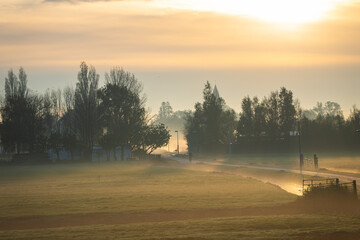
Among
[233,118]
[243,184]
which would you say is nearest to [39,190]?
[243,184]

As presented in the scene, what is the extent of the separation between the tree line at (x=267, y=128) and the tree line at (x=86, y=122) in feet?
63.0

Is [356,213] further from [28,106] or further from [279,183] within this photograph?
[28,106]

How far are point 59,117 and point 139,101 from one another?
143 ft

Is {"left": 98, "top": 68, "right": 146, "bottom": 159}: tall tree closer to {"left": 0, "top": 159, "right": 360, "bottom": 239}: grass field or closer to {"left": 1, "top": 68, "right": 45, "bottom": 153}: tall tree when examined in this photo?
{"left": 1, "top": 68, "right": 45, "bottom": 153}: tall tree

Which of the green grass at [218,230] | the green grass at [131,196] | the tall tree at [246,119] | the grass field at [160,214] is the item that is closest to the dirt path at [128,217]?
the grass field at [160,214]

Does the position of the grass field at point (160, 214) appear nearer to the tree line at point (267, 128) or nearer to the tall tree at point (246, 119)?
the tree line at point (267, 128)

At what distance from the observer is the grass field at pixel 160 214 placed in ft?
77.6

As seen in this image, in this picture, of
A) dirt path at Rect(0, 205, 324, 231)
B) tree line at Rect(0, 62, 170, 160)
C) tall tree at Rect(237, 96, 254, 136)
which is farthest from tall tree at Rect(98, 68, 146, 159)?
dirt path at Rect(0, 205, 324, 231)

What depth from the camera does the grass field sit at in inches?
931

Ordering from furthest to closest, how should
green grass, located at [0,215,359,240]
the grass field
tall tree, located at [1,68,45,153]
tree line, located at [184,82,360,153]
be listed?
tree line, located at [184,82,360,153] → tall tree, located at [1,68,45,153] → the grass field → green grass, located at [0,215,359,240]

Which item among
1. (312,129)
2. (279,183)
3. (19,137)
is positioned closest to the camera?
(279,183)

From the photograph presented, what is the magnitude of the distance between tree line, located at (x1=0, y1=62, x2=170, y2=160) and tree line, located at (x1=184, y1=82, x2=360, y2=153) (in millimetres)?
19192

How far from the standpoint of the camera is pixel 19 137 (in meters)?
107

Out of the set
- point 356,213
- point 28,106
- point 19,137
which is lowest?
point 356,213
